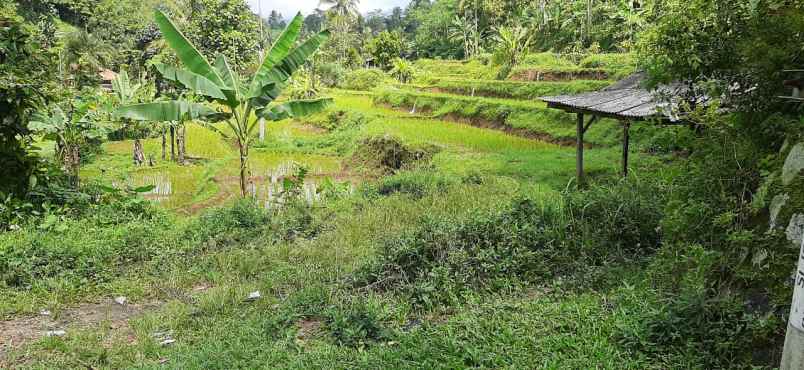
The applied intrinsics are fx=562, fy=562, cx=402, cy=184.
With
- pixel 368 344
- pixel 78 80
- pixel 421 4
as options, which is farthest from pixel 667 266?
pixel 421 4

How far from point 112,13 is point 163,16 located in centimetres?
3524

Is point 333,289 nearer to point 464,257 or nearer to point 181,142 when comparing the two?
point 464,257

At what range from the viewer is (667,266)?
156 inches

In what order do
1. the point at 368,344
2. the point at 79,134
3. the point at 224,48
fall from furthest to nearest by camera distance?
the point at 224,48 → the point at 79,134 → the point at 368,344

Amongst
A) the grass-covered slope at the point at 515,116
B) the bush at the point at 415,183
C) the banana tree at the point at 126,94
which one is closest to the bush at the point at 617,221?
the bush at the point at 415,183

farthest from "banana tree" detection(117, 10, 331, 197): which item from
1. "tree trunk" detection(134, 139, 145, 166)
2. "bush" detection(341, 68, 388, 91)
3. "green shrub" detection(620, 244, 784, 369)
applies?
"bush" detection(341, 68, 388, 91)

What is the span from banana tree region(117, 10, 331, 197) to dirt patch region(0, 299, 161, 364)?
11.8ft

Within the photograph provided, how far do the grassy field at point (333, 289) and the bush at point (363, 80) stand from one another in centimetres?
2847

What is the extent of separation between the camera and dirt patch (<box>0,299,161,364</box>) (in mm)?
4451

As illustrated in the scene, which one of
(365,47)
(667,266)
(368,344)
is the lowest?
(368,344)

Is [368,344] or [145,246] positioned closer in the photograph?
[368,344]

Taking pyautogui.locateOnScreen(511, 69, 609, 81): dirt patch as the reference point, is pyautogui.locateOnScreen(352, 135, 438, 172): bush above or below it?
below

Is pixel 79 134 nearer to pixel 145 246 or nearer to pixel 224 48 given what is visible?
pixel 145 246

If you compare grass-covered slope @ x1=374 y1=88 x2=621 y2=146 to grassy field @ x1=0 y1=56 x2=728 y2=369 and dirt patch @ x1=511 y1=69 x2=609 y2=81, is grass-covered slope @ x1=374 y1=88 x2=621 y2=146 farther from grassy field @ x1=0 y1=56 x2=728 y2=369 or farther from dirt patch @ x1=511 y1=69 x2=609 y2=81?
grassy field @ x1=0 y1=56 x2=728 y2=369
